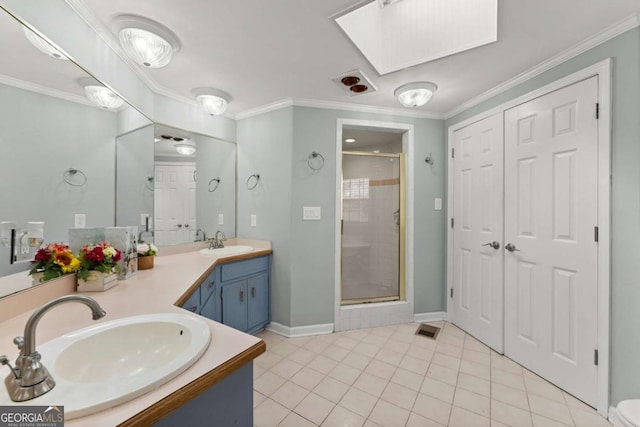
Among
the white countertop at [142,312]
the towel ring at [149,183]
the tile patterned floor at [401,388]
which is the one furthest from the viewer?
the towel ring at [149,183]

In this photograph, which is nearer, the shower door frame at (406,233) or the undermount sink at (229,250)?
the undermount sink at (229,250)

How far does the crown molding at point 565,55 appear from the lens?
1479 millimetres

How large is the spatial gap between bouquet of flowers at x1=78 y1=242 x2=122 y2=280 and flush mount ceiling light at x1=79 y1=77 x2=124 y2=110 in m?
0.81

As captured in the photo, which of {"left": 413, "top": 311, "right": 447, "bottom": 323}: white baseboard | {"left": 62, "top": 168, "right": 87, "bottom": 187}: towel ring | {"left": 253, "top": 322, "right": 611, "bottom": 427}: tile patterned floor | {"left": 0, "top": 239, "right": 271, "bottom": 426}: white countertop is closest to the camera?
{"left": 0, "top": 239, "right": 271, "bottom": 426}: white countertop

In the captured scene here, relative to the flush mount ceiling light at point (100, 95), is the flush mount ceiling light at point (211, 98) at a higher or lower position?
higher

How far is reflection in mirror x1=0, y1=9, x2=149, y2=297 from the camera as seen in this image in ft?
3.40

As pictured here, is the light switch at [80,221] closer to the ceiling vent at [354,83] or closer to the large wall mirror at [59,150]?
the large wall mirror at [59,150]

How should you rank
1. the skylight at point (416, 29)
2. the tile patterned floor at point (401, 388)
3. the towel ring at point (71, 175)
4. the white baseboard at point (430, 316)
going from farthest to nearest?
the white baseboard at point (430, 316), the skylight at point (416, 29), the tile patterned floor at point (401, 388), the towel ring at point (71, 175)

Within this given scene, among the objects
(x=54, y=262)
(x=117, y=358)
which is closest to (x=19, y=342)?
(x=117, y=358)


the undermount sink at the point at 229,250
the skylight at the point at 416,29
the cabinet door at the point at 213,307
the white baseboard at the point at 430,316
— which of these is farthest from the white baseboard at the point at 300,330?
the skylight at the point at 416,29

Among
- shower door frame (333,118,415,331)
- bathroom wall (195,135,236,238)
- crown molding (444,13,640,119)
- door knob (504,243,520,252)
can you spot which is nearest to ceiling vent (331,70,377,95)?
shower door frame (333,118,415,331)

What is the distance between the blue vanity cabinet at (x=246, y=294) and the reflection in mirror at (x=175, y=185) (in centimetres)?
61

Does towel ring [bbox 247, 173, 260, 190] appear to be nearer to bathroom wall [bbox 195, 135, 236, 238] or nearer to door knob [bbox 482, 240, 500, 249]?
bathroom wall [bbox 195, 135, 236, 238]

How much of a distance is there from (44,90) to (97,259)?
2.67ft
